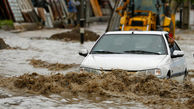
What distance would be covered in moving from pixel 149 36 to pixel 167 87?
7.00ft

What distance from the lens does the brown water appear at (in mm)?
9764

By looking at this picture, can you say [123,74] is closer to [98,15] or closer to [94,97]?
[94,97]

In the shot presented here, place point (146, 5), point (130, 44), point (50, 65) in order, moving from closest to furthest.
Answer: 1. point (130, 44)
2. point (50, 65)
3. point (146, 5)

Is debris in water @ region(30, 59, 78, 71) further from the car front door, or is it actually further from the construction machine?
the construction machine

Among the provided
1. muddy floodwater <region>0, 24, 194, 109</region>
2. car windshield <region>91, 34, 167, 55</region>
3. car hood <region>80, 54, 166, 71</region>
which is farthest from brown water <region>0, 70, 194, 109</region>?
car windshield <region>91, 34, 167, 55</region>

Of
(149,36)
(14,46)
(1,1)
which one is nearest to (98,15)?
(1,1)

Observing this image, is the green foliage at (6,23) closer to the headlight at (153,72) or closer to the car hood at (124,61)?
the car hood at (124,61)

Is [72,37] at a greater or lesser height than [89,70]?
lesser

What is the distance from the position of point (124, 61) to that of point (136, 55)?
58cm

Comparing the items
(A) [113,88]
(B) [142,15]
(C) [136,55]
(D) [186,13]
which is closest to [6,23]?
(B) [142,15]

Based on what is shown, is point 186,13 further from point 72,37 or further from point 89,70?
point 89,70

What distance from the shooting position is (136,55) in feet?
36.1

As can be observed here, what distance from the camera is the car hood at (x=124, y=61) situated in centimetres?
1034

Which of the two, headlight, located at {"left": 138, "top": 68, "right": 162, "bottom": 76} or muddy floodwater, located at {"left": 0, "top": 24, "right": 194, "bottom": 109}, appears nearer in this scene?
muddy floodwater, located at {"left": 0, "top": 24, "right": 194, "bottom": 109}
